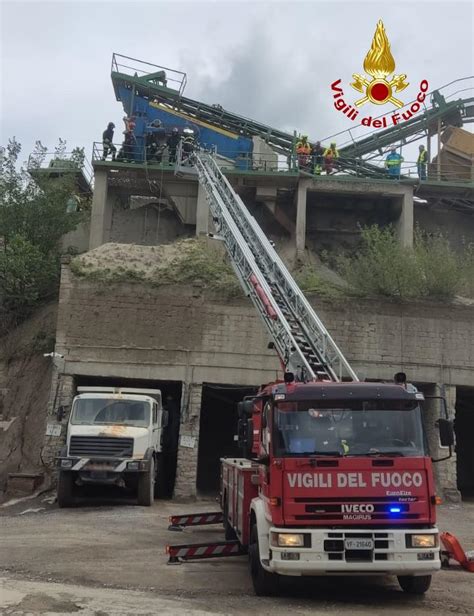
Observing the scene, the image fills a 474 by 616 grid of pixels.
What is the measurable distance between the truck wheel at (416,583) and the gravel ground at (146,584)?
0.11m

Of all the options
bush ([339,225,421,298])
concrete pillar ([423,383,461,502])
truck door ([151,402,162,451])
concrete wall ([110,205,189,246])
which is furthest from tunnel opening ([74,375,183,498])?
concrete wall ([110,205,189,246])

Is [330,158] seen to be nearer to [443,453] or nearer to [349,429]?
[443,453]

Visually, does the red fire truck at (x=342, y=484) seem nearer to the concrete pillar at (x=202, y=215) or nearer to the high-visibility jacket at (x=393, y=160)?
the concrete pillar at (x=202, y=215)

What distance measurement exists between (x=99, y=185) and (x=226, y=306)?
11802 millimetres

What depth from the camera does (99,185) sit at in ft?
92.0

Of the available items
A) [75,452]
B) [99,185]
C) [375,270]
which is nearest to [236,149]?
[99,185]

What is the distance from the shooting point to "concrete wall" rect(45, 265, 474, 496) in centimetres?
1886

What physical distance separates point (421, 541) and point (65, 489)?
32.6 ft

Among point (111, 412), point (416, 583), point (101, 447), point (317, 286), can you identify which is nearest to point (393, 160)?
point (317, 286)

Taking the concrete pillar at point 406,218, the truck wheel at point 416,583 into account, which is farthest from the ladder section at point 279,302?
the concrete pillar at point 406,218

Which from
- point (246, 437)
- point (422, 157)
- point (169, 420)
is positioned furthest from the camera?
point (422, 157)

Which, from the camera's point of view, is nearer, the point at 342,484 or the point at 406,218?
the point at 342,484

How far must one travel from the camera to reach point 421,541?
22.1 feet

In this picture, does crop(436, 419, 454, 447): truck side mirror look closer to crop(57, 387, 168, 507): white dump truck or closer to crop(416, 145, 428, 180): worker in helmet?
crop(57, 387, 168, 507): white dump truck
